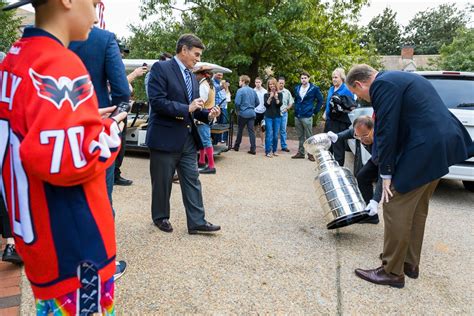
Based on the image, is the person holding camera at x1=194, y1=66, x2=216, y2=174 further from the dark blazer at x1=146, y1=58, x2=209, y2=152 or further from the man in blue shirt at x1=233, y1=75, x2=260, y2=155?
the dark blazer at x1=146, y1=58, x2=209, y2=152

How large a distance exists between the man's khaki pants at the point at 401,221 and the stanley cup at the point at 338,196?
65 centimetres

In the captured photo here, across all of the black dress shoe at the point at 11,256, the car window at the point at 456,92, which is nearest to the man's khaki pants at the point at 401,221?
the black dress shoe at the point at 11,256

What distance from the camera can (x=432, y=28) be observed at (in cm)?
6444

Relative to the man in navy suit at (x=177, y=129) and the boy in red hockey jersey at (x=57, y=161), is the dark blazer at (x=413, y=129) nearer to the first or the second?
the man in navy suit at (x=177, y=129)

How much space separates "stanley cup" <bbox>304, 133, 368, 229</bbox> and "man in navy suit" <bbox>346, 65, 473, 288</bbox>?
2.35ft

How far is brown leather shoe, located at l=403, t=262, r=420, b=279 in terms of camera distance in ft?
10.9

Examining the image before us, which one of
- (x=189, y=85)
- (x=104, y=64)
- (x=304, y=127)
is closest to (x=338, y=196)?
(x=189, y=85)

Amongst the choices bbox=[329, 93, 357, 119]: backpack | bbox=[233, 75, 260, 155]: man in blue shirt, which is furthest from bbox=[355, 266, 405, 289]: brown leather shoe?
bbox=[233, 75, 260, 155]: man in blue shirt

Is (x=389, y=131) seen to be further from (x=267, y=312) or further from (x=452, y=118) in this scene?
(x=267, y=312)

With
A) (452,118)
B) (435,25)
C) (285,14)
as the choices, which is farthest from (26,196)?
(435,25)

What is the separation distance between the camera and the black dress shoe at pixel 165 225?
13.4 ft

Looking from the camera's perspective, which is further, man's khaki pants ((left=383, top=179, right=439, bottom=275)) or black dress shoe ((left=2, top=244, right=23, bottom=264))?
black dress shoe ((left=2, top=244, right=23, bottom=264))

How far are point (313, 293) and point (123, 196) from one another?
3.25m

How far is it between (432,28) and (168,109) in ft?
237
